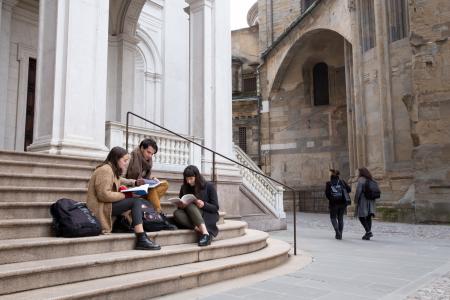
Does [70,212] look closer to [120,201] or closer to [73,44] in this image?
[120,201]

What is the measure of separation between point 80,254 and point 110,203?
0.80m

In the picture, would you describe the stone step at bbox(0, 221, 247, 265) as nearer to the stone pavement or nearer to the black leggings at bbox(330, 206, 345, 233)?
the stone pavement

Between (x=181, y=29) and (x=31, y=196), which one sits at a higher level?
(x=181, y=29)

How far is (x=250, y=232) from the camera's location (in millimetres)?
8055

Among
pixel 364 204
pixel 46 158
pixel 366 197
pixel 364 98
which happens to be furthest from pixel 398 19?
pixel 46 158

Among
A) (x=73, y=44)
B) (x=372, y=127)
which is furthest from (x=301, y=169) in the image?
(x=73, y=44)

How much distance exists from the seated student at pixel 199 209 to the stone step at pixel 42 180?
1719 millimetres

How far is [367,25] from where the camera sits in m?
19.5

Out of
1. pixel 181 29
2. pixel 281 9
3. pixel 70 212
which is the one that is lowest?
pixel 70 212

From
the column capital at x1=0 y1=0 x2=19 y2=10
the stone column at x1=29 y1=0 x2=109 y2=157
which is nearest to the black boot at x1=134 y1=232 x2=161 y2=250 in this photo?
the stone column at x1=29 y1=0 x2=109 y2=157

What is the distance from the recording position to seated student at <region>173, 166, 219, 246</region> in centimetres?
612

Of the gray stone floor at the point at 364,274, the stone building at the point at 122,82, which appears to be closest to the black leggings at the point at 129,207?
the gray stone floor at the point at 364,274

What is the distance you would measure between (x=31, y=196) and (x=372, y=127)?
15740 mm

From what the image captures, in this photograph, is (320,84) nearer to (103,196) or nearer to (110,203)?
(110,203)
